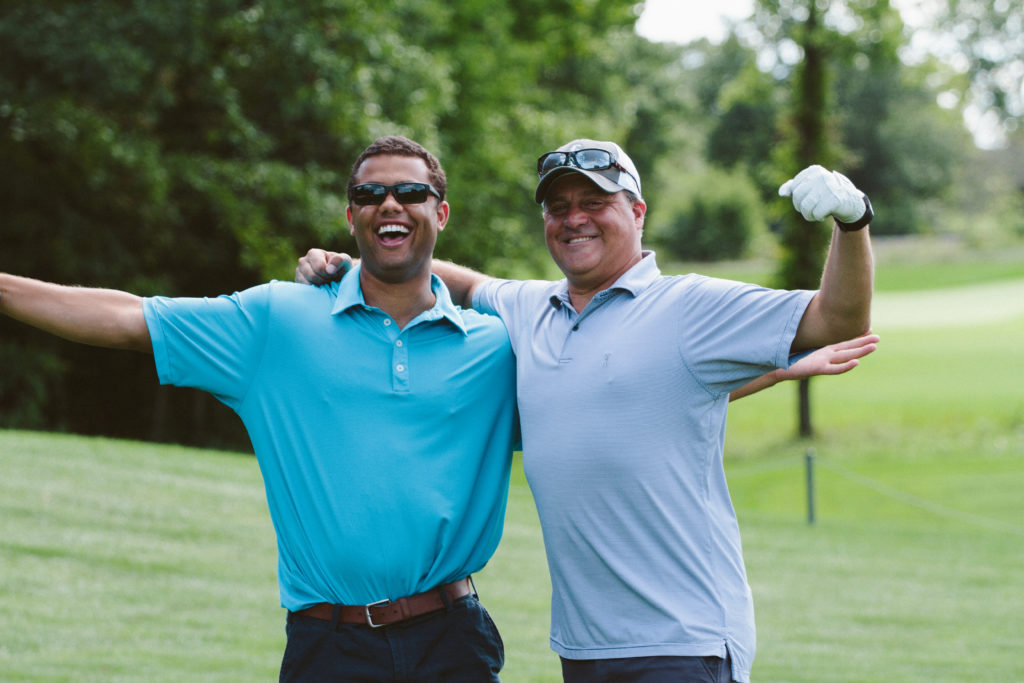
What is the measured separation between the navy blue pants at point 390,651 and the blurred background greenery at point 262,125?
11460 mm

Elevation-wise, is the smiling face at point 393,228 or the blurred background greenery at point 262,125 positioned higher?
the blurred background greenery at point 262,125

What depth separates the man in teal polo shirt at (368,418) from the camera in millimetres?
3314

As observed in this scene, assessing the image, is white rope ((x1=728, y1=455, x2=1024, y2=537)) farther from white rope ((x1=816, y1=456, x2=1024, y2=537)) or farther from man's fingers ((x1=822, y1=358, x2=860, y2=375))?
man's fingers ((x1=822, y1=358, x2=860, y2=375))

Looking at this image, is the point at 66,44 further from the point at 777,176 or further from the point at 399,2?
the point at 777,176

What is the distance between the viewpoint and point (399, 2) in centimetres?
1920

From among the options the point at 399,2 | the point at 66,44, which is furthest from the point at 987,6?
the point at 66,44

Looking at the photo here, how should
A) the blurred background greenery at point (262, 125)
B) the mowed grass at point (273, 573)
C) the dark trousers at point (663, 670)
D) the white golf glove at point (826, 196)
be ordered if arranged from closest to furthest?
1. the white golf glove at point (826, 196)
2. the dark trousers at point (663, 670)
3. the mowed grass at point (273, 573)
4. the blurred background greenery at point (262, 125)

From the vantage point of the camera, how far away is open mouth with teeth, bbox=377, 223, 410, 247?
355cm

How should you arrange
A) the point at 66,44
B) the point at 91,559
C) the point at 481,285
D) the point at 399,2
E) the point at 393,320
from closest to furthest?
the point at 393,320
the point at 481,285
the point at 91,559
the point at 66,44
the point at 399,2

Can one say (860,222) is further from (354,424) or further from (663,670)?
(354,424)

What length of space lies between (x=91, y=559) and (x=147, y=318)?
6428 millimetres

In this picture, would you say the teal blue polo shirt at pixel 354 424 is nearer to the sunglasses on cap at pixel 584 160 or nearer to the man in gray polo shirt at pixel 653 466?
the man in gray polo shirt at pixel 653 466

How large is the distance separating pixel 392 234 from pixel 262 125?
1571 centimetres

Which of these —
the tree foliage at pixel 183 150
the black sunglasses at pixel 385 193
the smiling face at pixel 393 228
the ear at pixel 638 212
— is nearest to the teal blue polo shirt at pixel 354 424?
the smiling face at pixel 393 228
